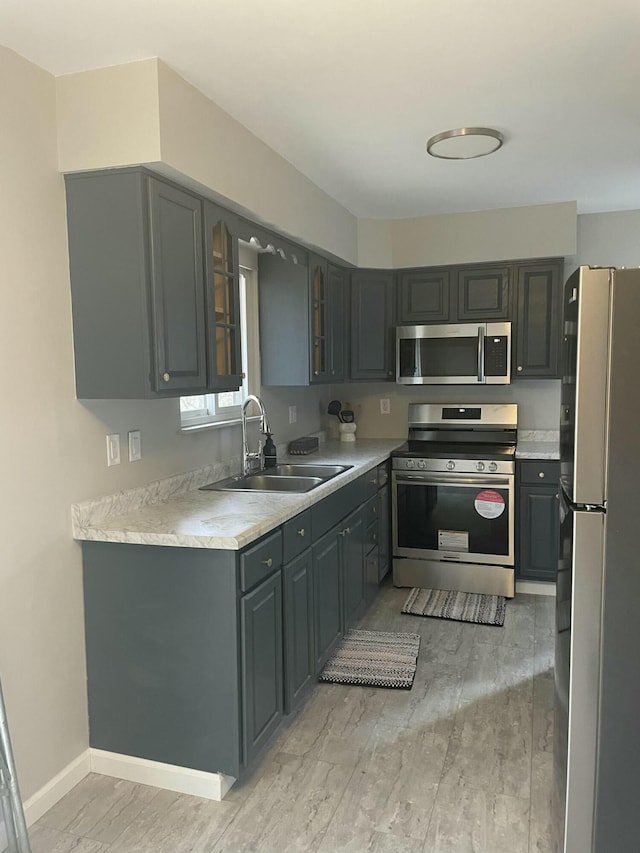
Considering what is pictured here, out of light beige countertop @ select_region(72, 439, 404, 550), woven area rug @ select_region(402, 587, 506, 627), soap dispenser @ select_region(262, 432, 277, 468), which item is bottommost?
woven area rug @ select_region(402, 587, 506, 627)

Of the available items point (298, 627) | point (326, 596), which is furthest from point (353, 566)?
point (298, 627)

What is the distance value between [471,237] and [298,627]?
2867 mm

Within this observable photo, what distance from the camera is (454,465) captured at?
4078 millimetres

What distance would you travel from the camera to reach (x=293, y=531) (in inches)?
102

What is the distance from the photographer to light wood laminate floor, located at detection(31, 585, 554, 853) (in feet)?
6.64

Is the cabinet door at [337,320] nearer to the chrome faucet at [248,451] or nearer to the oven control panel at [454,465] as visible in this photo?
the oven control panel at [454,465]

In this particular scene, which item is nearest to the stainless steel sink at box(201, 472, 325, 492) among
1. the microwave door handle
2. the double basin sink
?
the double basin sink

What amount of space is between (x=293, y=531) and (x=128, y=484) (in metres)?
0.68

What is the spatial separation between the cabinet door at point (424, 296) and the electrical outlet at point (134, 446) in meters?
2.44

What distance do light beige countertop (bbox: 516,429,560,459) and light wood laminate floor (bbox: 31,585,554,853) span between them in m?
1.39

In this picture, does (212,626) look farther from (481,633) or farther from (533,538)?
(533,538)

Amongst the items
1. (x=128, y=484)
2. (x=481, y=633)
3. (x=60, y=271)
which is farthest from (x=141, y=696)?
(x=481, y=633)

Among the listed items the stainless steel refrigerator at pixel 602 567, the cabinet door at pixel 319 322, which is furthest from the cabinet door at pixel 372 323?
the stainless steel refrigerator at pixel 602 567

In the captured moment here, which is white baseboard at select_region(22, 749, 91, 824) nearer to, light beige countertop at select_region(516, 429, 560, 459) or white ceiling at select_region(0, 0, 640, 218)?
white ceiling at select_region(0, 0, 640, 218)
